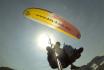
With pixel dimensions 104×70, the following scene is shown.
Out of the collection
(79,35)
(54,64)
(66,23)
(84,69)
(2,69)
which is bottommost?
(2,69)

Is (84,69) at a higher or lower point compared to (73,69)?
lower

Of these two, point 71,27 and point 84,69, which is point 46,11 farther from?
point 84,69

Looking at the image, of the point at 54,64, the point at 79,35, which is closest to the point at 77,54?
the point at 54,64

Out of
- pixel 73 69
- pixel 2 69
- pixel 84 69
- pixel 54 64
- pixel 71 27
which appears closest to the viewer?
pixel 71 27

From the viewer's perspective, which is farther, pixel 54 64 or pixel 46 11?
pixel 54 64

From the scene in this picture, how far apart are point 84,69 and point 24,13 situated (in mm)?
57307

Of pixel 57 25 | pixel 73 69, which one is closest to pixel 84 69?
pixel 73 69

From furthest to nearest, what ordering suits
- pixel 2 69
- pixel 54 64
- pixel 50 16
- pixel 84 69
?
pixel 2 69, pixel 84 69, pixel 54 64, pixel 50 16

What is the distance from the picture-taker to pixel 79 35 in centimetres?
3406

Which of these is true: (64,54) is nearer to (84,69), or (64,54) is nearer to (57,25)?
(84,69)

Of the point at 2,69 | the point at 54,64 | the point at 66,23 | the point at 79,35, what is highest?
the point at 66,23

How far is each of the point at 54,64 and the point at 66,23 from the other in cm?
3438

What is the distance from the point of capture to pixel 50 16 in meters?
29.1

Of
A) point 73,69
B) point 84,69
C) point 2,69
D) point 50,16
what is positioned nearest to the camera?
point 50,16
